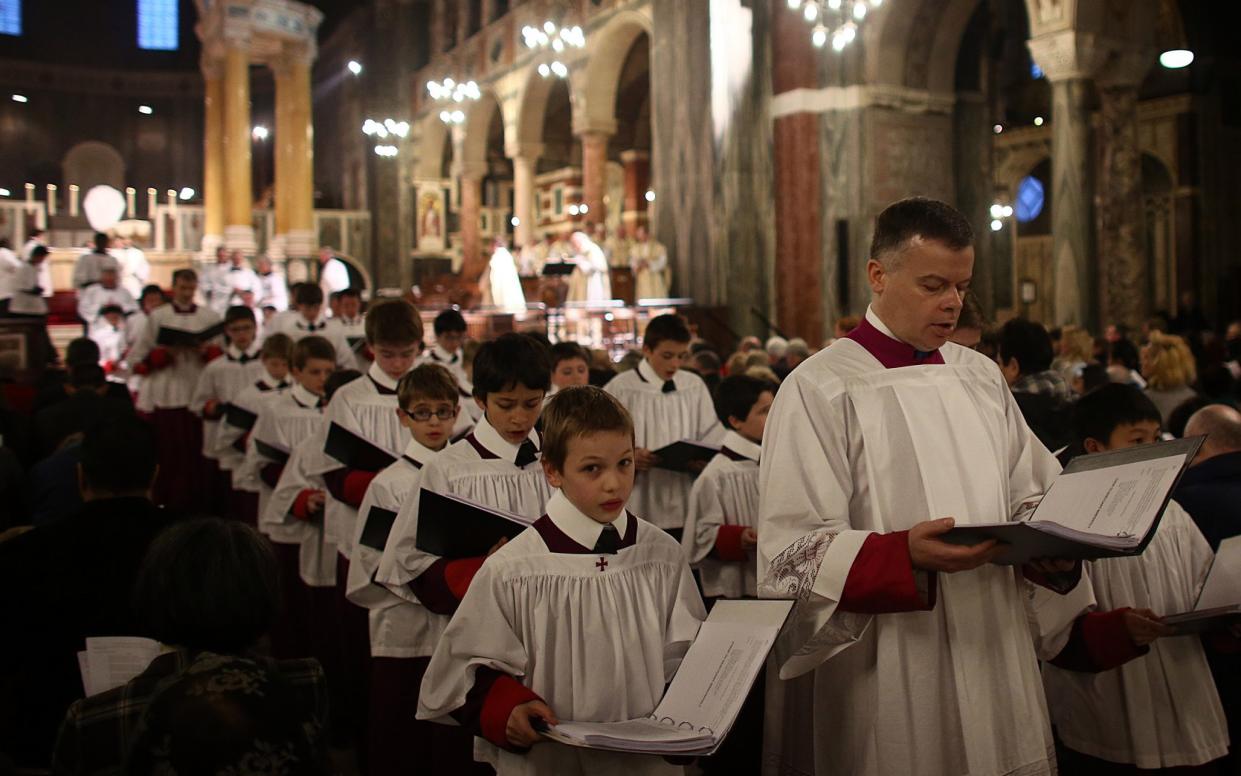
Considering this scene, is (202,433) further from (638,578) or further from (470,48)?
(470,48)

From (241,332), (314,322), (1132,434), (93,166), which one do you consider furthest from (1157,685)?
(93,166)

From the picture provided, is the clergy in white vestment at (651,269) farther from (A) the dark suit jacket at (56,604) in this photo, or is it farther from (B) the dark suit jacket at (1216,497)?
(A) the dark suit jacket at (56,604)

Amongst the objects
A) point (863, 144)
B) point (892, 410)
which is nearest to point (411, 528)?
point (892, 410)

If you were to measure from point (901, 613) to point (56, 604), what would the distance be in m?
2.18

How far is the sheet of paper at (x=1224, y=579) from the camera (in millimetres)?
3287

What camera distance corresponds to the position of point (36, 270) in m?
17.1

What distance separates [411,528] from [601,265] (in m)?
17.2

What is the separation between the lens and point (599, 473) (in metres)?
2.93

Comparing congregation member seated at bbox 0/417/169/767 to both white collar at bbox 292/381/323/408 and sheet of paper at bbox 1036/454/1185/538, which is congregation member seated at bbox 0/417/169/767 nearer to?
sheet of paper at bbox 1036/454/1185/538

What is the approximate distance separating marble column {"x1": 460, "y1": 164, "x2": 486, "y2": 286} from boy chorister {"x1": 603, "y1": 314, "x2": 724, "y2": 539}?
24.9m

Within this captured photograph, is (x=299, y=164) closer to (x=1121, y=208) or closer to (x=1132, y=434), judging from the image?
(x=1121, y=208)

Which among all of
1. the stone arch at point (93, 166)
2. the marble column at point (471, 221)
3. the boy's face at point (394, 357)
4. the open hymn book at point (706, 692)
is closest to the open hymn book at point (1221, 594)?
the open hymn book at point (706, 692)

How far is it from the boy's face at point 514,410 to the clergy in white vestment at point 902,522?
1191 mm

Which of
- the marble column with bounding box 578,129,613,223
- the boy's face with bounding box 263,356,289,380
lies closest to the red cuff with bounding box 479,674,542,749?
the boy's face with bounding box 263,356,289,380
